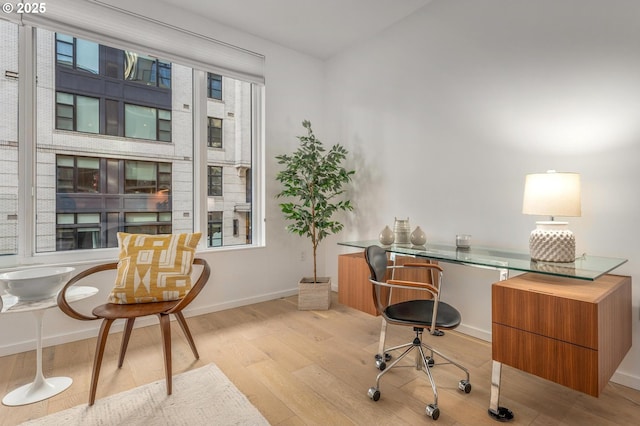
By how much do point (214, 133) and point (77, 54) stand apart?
1.26 m

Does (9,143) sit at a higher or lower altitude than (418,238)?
higher

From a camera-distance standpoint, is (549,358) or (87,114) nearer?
(549,358)

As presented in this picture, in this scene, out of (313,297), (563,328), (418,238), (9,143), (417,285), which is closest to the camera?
(563,328)

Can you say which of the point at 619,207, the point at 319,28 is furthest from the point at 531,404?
the point at 319,28

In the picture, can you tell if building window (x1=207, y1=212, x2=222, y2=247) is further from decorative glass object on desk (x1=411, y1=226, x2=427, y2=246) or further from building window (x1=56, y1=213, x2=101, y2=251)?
decorative glass object on desk (x1=411, y1=226, x2=427, y2=246)

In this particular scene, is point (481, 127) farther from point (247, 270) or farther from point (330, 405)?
point (247, 270)

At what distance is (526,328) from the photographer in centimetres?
165

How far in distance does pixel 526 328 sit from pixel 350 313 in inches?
71.8

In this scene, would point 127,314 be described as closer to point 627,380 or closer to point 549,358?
point 549,358

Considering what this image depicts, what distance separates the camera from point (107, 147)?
2.86 metres

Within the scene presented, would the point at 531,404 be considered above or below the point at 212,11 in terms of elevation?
below

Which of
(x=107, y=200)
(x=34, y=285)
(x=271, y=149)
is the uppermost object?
(x=271, y=149)

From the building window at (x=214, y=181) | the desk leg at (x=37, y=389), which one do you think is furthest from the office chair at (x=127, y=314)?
the building window at (x=214, y=181)

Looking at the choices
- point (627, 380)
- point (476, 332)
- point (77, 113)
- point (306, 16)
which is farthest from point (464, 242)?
point (77, 113)
